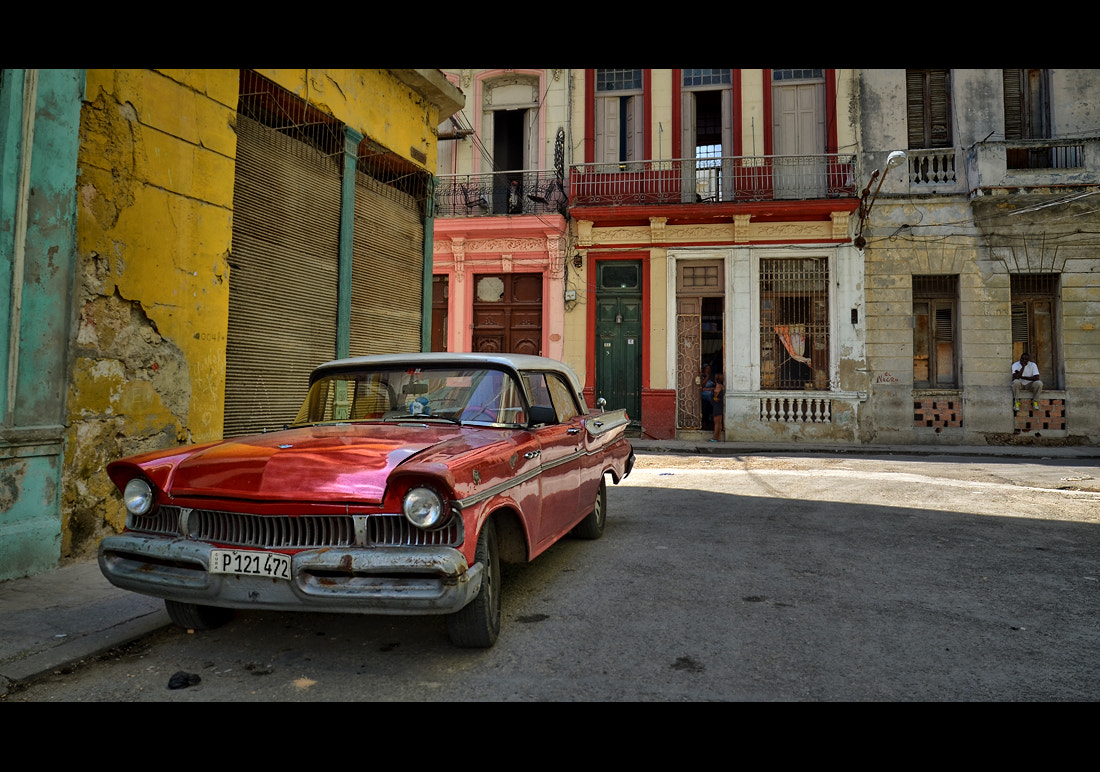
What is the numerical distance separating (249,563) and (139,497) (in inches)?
28.9

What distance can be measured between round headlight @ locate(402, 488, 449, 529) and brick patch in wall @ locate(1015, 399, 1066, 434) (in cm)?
1613

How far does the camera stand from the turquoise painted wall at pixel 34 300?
417cm

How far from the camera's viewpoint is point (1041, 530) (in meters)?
5.81

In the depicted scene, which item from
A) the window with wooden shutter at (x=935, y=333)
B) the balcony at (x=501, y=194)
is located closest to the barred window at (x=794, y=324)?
the window with wooden shutter at (x=935, y=333)


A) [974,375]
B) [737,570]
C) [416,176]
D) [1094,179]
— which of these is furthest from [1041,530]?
[1094,179]

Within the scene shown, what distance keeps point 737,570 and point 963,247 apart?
1399cm

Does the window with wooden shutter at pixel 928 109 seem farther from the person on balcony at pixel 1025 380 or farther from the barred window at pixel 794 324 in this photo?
the person on balcony at pixel 1025 380

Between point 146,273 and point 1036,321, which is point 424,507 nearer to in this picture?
point 146,273

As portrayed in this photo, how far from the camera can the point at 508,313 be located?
1717cm

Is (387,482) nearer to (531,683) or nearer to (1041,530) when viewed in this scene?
(531,683)

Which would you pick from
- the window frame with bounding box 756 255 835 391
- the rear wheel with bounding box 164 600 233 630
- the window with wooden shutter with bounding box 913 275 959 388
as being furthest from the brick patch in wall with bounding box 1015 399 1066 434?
the rear wheel with bounding box 164 600 233 630

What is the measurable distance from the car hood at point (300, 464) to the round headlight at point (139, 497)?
2.7 inches

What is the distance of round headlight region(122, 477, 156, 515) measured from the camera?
9.99ft

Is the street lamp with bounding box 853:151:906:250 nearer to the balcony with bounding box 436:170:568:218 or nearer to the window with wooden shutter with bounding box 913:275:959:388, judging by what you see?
the window with wooden shutter with bounding box 913:275:959:388
